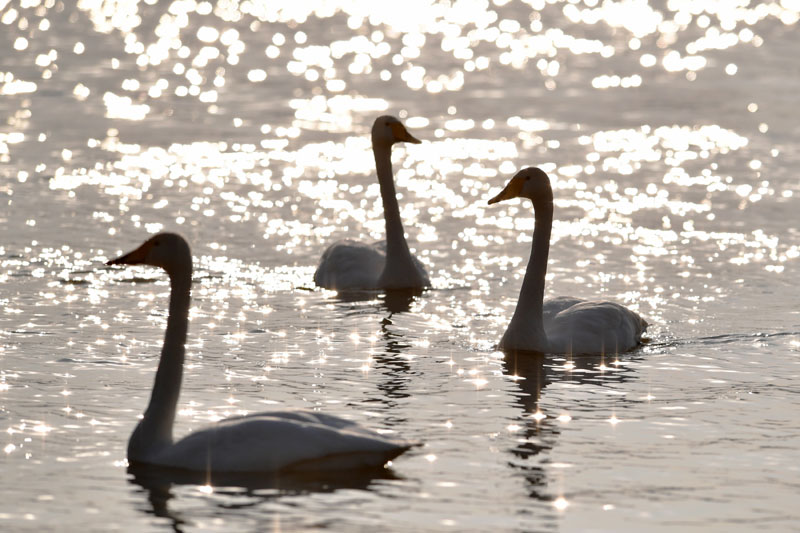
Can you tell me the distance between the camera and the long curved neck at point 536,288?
43.3 ft

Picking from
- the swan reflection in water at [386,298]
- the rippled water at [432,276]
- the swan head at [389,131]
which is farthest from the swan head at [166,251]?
the swan head at [389,131]

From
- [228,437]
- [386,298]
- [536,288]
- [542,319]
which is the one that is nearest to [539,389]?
[536,288]

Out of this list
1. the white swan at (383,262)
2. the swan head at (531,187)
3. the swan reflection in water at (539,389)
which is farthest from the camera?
the white swan at (383,262)

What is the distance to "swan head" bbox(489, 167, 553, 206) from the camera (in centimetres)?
1348

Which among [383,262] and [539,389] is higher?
[383,262]

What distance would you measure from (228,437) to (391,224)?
7169 mm

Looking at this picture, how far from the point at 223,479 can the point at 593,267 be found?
832 centimetres

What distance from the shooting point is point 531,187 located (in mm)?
13492

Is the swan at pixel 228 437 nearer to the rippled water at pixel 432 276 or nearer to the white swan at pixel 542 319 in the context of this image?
the rippled water at pixel 432 276

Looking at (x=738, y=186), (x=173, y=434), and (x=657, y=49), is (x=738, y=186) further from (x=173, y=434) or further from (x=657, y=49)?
(x=657, y=49)

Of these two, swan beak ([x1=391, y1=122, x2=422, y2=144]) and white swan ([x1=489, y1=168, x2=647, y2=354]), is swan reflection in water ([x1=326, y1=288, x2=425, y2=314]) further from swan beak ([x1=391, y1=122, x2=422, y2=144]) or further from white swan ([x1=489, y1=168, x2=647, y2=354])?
white swan ([x1=489, y1=168, x2=647, y2=354])

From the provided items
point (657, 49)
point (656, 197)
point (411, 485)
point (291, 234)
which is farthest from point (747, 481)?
point (657, 49)

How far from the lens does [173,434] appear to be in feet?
32.1

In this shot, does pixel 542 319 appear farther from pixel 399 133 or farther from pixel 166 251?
pixel 166 251
